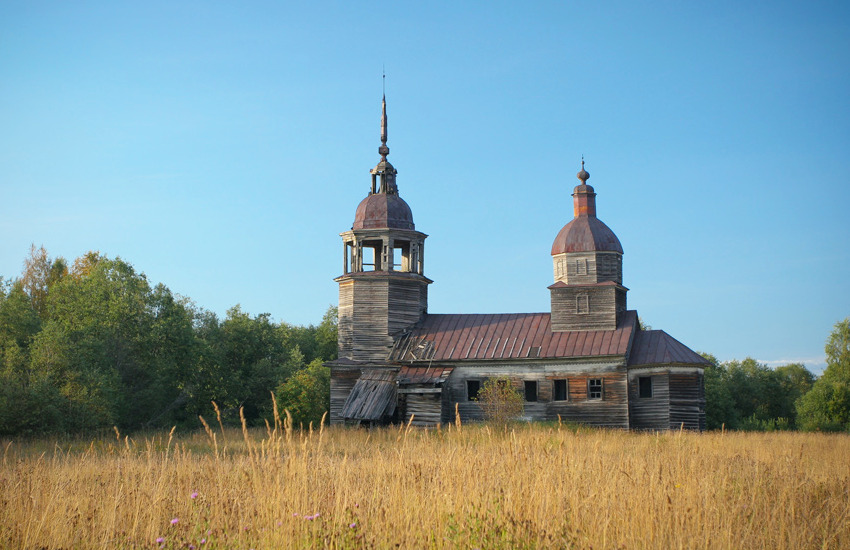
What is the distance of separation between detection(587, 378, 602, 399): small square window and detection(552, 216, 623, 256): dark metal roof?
20.3 ft

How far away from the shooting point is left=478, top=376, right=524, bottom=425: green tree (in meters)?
31.0

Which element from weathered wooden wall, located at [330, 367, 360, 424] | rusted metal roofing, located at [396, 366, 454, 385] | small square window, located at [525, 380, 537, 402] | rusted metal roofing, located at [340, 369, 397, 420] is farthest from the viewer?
weathered wooden wall, located at [330, 367, 360, 424]

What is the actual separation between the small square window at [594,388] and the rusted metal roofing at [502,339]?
1.18 meters

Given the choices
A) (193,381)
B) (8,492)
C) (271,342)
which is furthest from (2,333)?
(8,492)

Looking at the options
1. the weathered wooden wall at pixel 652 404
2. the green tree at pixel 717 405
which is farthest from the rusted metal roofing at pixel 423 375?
A: the green tree at pixel 717 405

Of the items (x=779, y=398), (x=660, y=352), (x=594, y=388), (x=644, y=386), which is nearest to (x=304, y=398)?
(x=594, y=388)

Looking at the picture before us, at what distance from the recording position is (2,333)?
3256 cm

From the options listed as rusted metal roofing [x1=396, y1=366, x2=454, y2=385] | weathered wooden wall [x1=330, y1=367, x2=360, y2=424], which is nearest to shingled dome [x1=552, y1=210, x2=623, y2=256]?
rusted metal roofing [x1=396, y1=366, x2=454, y2=385]

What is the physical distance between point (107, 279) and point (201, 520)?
34.2 meters

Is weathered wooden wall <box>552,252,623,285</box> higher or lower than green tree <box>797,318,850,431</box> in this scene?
higher

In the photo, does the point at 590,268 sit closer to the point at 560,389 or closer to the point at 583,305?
the point at 583,305

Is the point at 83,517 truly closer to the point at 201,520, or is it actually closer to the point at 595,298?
the point at 201,520

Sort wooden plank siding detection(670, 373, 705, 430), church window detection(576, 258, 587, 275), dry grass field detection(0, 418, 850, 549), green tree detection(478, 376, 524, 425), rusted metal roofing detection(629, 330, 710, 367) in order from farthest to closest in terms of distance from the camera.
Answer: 1. church window detection(576, 258, 587, 275)
2. rusted metal roofing detection(629, 330, 710, 367)
3. wooden plank siding detection(670, 373, 705, 430)
4. green tree detection(478, 376, 524, 425)
5. dry grass field detection(0, 418, 850, 549)

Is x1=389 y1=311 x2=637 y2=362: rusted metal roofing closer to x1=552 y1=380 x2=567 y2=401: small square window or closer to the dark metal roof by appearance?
x1=552 y1=380 x2=567 y2=401: small square window
